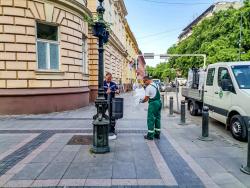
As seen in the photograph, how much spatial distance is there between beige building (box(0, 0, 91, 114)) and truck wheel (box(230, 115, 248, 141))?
797 cm

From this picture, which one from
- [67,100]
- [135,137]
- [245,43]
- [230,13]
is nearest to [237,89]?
[135,137]

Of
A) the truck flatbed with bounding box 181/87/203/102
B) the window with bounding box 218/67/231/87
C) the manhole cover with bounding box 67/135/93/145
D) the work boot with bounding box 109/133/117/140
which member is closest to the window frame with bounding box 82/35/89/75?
the truck flatbed with bounding box 181/87/203/102

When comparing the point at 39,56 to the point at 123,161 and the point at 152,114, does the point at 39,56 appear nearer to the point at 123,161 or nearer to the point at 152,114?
the point at 152,114

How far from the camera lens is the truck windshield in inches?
317

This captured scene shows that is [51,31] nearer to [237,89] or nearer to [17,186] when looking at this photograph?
[237,89]

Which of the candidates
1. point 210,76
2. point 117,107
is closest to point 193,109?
point 210,76

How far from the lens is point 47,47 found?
12.8m

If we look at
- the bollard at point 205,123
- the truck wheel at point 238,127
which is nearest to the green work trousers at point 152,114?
the bollard at point 205,123

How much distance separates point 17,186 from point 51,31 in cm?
999

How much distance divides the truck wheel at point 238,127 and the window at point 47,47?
8546 mm

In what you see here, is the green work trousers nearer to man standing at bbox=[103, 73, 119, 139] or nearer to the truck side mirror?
man standing at bbox=[103, 73, 119, 139]

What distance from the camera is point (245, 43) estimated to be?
89.7 ft

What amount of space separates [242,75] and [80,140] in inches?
208

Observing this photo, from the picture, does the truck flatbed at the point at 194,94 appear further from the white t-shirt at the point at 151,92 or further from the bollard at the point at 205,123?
the white t-shirt at the point at 151,92
